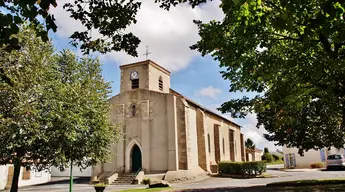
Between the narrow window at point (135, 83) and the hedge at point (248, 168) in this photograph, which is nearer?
the hedge at point (248, 168)

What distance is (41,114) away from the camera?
1289 cm

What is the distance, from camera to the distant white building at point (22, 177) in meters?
26.3

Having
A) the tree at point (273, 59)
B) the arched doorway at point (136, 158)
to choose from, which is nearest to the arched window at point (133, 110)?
the arched doorway at point (136, 158)

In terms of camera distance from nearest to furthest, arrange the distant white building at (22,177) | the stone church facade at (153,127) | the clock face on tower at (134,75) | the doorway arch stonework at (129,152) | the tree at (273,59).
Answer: the tree at (273,59), the distant white building at (22,177), the stone church facade at (153,127), the doorway arch stonework at (129,152), the clock face on tower at (134,75)

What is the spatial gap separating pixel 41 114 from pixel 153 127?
1597 cm

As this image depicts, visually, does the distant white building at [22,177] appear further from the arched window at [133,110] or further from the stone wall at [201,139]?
the stone wall at [201,139]

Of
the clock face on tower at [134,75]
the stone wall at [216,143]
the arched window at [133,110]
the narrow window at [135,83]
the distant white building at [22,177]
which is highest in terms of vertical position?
the clock face on tower at [134,75]

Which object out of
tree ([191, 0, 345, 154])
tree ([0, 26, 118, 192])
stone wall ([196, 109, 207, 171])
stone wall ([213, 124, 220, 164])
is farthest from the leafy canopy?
stone wall ([213, 124, 220, 164])

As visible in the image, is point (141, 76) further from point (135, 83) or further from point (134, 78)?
point (135, 83)

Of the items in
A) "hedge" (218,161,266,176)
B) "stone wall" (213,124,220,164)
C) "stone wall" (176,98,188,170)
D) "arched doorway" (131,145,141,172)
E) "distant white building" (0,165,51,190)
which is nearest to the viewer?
"distant white building" (0,165,51,190)

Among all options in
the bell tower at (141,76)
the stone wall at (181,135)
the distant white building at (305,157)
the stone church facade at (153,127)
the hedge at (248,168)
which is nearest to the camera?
the stone wall at (181,135)

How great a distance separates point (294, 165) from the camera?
38.5m

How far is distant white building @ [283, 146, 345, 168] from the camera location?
1467 inches

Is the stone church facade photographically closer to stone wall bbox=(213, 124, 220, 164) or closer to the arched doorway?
the arched doorway
